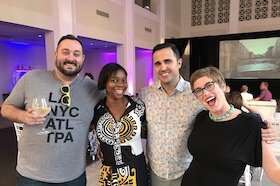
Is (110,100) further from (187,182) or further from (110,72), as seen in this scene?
(187,182)

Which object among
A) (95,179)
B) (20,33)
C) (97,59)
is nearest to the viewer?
(95,179)

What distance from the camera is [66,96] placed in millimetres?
1511

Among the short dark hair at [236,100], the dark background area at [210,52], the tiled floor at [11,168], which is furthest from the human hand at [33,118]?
the dark background area at [210,52]

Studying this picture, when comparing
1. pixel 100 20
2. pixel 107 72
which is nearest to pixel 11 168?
pixel 107 72

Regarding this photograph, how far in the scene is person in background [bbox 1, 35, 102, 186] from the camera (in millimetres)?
1451

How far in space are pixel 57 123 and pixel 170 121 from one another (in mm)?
704

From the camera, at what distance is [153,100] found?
5.27 feet

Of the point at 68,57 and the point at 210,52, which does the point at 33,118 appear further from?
the point at 210,52

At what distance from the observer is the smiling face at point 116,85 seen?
60.4 inches

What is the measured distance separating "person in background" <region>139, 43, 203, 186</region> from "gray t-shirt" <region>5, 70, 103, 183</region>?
17.9 inches

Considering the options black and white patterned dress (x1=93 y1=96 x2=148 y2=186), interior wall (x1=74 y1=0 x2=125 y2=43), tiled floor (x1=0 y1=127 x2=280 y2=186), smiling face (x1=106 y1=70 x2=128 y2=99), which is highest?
interior wall (x1=74 y1=0 x2=125 y2=43)

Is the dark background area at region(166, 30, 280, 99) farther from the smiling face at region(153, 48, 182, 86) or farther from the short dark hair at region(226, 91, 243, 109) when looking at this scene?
the smiling face at region(153, 48, 182, 86)

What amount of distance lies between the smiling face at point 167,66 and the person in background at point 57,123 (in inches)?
19.3

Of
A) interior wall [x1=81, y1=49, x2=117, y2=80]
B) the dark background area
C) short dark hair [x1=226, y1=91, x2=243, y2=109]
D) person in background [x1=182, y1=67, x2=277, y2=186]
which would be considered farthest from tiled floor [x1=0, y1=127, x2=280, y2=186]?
the dark background area
